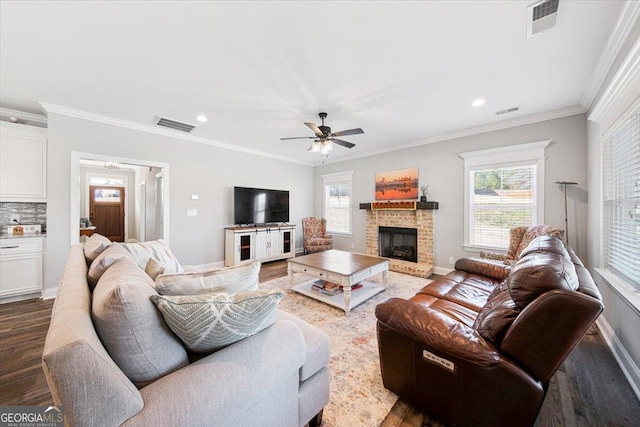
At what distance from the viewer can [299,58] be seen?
85.0 inches

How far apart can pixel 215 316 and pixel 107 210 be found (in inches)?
323

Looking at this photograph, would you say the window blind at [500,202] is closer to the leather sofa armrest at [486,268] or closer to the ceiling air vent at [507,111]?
the ceiling air vent at [507,111]

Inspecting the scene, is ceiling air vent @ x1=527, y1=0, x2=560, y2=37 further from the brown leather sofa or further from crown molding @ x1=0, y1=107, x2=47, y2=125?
crown molding @ x1=0, y1=107, x2=47, y2=125

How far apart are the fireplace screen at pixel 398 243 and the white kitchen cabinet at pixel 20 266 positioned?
5412mm

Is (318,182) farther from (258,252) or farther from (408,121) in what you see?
(408,121)

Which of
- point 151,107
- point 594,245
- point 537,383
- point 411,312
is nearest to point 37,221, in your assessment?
point 151,107

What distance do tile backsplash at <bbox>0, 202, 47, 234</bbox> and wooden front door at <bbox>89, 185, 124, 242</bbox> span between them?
371 centimetres

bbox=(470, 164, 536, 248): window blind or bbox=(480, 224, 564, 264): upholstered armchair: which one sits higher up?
bbox=(470, 164, 536, 248): window blind

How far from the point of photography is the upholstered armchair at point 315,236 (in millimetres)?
5559

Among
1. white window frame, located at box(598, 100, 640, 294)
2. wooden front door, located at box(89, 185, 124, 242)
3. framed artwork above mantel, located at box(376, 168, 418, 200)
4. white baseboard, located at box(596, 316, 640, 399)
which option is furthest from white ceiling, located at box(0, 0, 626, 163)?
wooden front door, located at box(89, 185, 124, 242)

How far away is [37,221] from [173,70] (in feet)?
11.0

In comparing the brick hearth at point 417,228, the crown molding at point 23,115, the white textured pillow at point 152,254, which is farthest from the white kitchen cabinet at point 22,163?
the brick hearth at point 417,228

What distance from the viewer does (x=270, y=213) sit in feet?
18.1

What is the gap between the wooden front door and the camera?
21.8 ft
